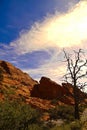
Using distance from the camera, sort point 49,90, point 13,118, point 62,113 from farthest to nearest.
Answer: point 49,90, point 62,113, point 13,118

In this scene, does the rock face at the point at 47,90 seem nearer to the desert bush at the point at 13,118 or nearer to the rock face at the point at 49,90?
the rock face at the point at 49,90

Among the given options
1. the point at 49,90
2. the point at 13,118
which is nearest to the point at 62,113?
the point at 13,118

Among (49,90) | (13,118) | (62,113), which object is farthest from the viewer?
(49,90)

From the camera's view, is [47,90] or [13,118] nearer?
[13,118]

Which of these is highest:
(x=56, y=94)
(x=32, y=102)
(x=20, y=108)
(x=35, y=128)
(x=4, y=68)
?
(x=4, y=68)

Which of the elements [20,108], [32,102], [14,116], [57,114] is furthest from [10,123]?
[32,102]

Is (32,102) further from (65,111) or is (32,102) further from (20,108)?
(20,108)

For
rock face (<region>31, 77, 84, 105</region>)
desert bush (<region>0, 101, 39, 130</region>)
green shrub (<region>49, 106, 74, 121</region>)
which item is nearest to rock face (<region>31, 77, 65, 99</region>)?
rock face (<region>31, 77, 84, 105</region>)

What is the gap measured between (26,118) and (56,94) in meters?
37.7

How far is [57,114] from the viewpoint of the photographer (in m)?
40.8

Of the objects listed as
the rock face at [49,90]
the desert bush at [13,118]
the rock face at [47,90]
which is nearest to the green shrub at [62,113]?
the desert bush at [13,118]

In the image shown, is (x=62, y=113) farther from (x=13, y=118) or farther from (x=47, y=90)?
(x=47, y=90)

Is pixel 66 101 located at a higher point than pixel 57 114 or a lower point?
higher

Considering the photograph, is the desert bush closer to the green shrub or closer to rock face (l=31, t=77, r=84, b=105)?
the green shrub
